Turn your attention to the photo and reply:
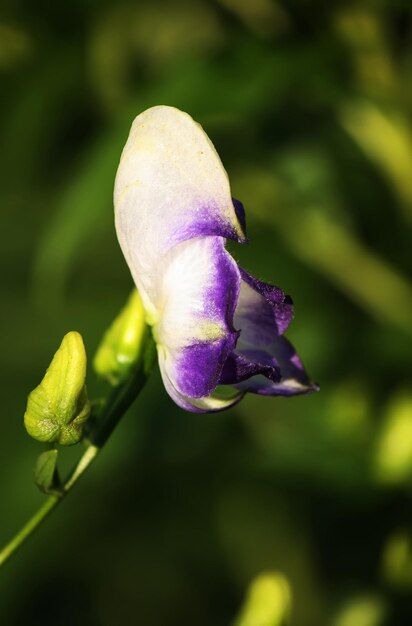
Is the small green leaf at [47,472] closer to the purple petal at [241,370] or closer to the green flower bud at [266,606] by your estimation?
the purple petal at [241,370]

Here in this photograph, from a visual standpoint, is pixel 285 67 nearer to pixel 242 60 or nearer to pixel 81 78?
pixel 242 60

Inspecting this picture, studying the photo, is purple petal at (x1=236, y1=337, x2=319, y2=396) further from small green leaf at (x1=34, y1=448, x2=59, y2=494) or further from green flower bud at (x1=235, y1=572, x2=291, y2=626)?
green flower bud at (x1=235, y1=572, x2=291, y2=626)

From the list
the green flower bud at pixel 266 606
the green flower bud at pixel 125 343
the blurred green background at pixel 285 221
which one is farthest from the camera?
the blurred green background at pixel 285 221

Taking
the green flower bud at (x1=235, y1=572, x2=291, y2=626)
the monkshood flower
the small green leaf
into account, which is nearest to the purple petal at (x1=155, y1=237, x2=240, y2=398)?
the monkshood flower

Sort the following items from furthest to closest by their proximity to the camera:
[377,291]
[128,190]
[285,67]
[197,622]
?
[197,622]
[377,291]
[285,67]
[128,190]

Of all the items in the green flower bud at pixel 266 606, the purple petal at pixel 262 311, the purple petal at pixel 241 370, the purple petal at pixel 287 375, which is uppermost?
the purple petal at pixel 262 311

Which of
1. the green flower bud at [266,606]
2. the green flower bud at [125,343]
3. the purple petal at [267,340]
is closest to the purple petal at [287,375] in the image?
the purple petal at [267,340]

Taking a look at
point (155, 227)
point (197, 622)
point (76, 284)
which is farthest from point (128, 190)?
point (76, 284)
